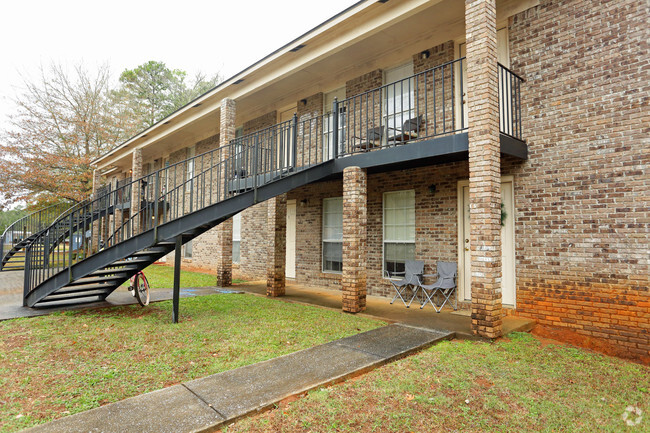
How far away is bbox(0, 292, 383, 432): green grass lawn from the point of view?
3.19 metres

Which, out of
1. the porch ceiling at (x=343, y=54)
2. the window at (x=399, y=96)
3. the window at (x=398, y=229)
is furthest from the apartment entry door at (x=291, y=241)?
the window at (x=399, y=96)

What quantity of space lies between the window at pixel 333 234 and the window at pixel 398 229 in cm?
157

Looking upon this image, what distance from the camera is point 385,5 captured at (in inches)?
245

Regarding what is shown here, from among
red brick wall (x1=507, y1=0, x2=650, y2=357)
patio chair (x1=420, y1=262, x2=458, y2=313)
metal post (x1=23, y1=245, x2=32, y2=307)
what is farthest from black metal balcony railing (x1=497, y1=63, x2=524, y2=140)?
metal post (x1=23, y1=245, x2=32, y2=307)

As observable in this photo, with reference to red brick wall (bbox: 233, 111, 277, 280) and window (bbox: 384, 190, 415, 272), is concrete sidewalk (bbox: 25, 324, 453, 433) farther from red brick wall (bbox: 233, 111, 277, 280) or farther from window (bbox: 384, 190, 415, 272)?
red brick wall (bbox: 233, 111, 277, 280)

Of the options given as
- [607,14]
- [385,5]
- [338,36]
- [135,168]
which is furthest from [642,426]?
[135,168]

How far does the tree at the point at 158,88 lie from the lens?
27969 millimetres

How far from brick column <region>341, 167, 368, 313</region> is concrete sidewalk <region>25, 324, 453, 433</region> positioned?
6.11ft

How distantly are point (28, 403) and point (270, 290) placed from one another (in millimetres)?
5715

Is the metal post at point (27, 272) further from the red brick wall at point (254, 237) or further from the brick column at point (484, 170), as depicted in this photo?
the brick column at point (484, 170)

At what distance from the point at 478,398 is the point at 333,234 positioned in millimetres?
6716

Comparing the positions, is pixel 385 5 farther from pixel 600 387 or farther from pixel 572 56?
pixel 600 387

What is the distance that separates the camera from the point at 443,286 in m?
6.64

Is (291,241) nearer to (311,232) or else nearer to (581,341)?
(311,232)
